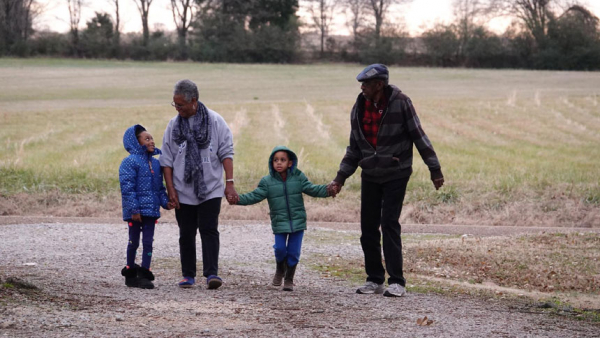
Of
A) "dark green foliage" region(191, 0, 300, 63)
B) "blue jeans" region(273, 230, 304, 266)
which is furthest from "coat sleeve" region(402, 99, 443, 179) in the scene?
"dark green foliage" region(191, 0, 300, 63)

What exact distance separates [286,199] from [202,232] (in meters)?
0.87

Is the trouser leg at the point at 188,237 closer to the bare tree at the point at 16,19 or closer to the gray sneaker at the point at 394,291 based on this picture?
the gray sneaker at the point at 394,291

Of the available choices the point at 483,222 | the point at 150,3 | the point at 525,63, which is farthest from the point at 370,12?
the point at 483,222

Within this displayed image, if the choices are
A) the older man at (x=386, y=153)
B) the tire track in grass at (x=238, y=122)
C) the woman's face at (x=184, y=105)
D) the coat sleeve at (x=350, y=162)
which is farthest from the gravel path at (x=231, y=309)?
the tire track in grass at (x=238, y=122)

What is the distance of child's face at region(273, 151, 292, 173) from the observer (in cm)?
779

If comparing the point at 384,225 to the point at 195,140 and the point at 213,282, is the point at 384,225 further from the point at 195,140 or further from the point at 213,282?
the point at 195,140

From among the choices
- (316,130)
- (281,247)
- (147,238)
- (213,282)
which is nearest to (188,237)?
(147,238)

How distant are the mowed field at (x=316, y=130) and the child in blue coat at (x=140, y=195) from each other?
23.9 feet

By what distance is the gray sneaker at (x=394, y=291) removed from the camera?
752 centimetres

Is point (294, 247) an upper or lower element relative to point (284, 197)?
lower

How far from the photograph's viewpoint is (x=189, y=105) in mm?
7609

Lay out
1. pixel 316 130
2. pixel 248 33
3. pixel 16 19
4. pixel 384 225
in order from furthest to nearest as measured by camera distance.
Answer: pixel 248 33 → pixel 16 19 → pixel 316 130 → pixel 384 225

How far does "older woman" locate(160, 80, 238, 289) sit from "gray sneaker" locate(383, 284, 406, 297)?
1.59m

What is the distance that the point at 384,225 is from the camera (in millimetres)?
7582
